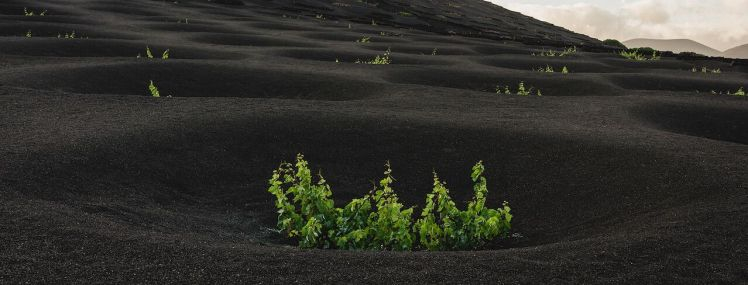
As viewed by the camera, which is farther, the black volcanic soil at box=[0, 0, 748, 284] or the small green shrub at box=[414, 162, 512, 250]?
the small green shrub at box=[414, 162, 512, 250]

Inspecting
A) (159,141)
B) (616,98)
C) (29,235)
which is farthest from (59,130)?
(616,98)

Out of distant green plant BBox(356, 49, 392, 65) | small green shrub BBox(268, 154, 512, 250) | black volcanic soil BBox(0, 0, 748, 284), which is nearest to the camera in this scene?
black volcanic soil BBox(0, 0, 748, 284)

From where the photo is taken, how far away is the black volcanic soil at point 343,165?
5.91 meters

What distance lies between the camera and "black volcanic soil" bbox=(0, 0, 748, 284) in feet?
19.4

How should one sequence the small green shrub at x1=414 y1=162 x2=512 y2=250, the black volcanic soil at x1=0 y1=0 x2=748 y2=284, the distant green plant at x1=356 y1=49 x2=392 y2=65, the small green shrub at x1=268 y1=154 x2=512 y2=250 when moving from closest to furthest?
the black volcanic soil at x1=0 y1=0 x2=748 y2=284 → the small green shrub at x1=268 y1=154 x2=512 y2=250 → the small green shrub at x1=414 y1=162 x2=512 y2=250 → the distant green plant at x1=356 y1=49 x2=392 y2=65

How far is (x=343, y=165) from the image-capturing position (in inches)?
444

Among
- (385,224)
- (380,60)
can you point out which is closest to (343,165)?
(385,224)

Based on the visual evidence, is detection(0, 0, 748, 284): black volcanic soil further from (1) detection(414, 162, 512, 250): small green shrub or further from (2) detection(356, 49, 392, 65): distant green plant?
(2) detection(356, 49, 392, 65): distant green plant

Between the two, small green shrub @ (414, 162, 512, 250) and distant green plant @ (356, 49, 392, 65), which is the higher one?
distant green plant @ (356, 49, 392, 65)

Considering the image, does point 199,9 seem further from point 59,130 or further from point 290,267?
point 290,267

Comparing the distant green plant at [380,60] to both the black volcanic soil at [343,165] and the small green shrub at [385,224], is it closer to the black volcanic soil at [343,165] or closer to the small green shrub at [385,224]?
the black volcanic soil at [343,165]

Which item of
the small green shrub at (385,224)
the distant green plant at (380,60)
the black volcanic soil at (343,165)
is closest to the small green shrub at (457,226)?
the small green shrub at (385,224)

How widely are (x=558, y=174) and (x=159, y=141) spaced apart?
6.53 metres

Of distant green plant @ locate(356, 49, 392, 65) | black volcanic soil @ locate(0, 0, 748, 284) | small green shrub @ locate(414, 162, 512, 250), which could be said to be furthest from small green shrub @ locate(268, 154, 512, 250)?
distant green plant @ locate(356, 49, 392, 65)
